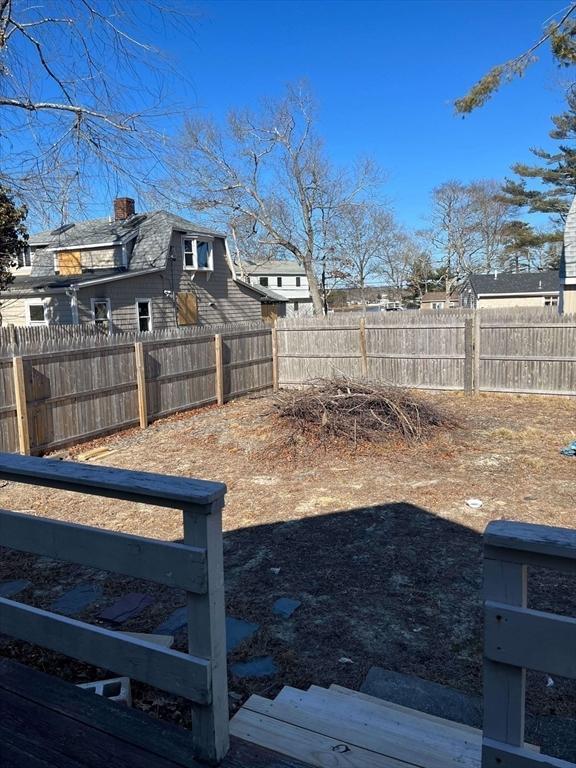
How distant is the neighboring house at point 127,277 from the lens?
17109 millimetres

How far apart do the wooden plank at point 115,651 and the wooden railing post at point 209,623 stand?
0.04m

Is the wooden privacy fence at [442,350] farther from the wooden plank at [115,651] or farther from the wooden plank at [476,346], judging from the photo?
the wooden plank at [115,651]

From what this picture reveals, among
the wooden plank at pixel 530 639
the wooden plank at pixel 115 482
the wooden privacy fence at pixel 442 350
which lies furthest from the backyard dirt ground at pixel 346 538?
the wooden privacy fence at pixel 442 350

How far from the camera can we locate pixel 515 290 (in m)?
35.4

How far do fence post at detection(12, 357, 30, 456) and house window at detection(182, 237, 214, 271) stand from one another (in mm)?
13137

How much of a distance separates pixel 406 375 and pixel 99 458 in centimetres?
729

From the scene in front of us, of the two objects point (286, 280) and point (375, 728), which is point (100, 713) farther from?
point (286, 280)

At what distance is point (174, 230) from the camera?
64.5 ft

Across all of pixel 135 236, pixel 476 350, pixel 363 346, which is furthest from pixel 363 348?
pixel 135 236

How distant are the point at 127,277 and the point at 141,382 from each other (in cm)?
888

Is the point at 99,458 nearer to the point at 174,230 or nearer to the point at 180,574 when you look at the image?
the point at 180,574

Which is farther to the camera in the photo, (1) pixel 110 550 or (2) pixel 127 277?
(2) pixel 127 277

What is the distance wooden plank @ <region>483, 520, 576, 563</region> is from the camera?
1.17 metres

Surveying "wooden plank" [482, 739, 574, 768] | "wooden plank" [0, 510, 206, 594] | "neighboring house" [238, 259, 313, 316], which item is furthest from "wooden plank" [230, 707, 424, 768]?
"neighboring house" [238, 259, 313, 316]
